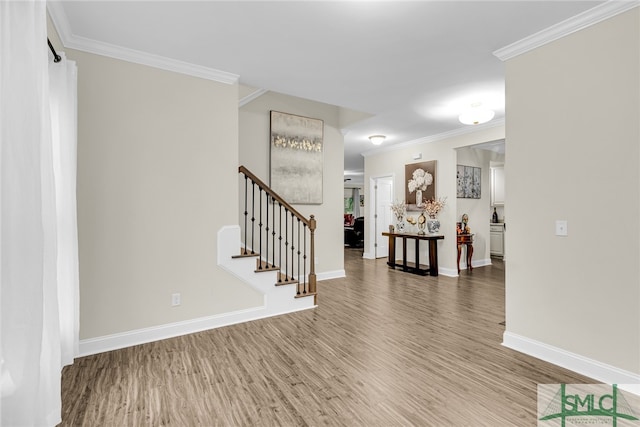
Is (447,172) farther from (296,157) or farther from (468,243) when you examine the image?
(296,157)

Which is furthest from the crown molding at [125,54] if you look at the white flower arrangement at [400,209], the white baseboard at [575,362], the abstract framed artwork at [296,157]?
the white flower arrangement at [400,209]

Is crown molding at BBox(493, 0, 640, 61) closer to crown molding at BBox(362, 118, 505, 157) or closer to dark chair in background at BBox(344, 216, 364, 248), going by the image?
crown molding at BBox(362, 118, 505, 157)

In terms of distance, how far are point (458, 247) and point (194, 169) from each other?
4834 mm

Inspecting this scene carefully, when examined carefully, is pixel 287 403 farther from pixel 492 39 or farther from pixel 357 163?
pixel 357 163

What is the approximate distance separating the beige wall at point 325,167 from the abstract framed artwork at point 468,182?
240 centimetres

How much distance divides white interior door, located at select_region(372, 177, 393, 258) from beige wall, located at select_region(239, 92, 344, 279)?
83.8 inches

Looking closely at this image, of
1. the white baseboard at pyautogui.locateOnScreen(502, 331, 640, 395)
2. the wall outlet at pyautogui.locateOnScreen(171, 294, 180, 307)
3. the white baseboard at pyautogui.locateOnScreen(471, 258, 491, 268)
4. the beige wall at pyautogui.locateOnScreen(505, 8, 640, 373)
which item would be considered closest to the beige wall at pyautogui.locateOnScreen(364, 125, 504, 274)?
the white baseboard at pyautogui.locateOnScreen(471, 258, 491, 268)

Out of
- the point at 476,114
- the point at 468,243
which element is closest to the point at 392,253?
the point at 468,243

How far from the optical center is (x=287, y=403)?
2023 millimetres

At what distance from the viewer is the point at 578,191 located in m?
2.43

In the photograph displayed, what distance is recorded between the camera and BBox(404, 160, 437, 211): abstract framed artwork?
6.24 meters

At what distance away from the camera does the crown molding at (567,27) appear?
7.16 ft

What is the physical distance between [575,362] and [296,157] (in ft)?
13.4

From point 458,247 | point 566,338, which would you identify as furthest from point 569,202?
point 458,247
